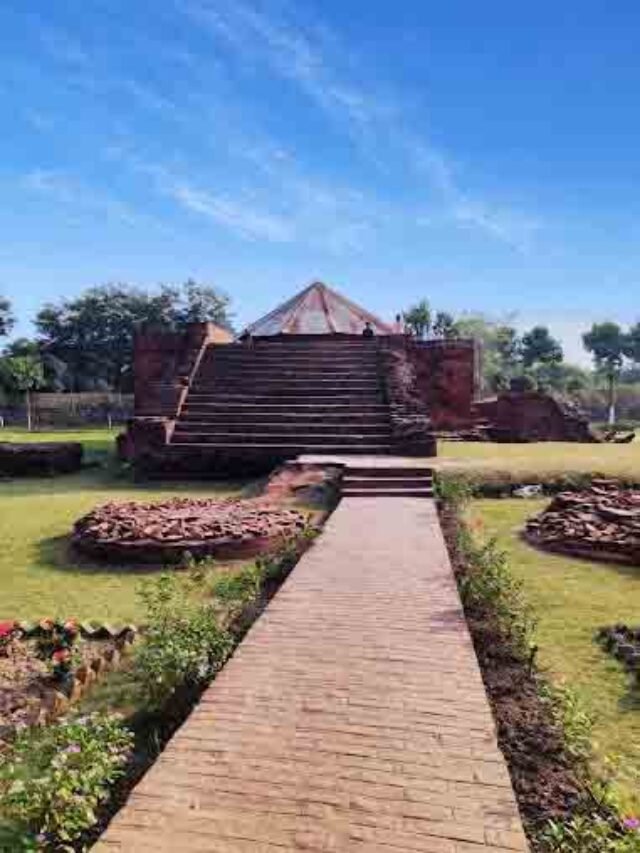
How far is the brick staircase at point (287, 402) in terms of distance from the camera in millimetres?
10688

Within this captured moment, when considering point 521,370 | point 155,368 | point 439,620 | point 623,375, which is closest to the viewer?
point 439,620

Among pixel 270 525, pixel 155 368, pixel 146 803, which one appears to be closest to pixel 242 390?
pixel 155 368

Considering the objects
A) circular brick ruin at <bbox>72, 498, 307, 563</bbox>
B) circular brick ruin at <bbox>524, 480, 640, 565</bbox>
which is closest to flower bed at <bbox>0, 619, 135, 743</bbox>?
circular brick ruin at <bbox>72, 498, 307, 563</bbox>

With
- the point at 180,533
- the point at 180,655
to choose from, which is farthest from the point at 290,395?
the point at 180,655

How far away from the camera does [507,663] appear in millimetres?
3170

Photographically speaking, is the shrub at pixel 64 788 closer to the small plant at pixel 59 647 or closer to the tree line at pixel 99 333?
the small plant at pixel 59 647

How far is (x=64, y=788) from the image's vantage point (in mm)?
1912

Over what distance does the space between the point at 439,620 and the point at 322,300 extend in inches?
733

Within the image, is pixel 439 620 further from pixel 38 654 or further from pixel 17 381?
pixel 17 381

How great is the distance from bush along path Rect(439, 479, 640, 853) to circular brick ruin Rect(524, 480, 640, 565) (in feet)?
6.97

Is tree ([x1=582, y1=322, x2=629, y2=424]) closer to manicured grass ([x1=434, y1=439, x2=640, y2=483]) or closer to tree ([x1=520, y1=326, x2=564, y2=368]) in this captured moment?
tree ([x1=520, y1=326, x2=564, y2=368])

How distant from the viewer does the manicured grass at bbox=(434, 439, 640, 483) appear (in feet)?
28.7

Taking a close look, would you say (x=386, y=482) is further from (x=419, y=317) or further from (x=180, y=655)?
(x=419, y=317)

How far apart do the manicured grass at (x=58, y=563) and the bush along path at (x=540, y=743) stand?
2494 mm
